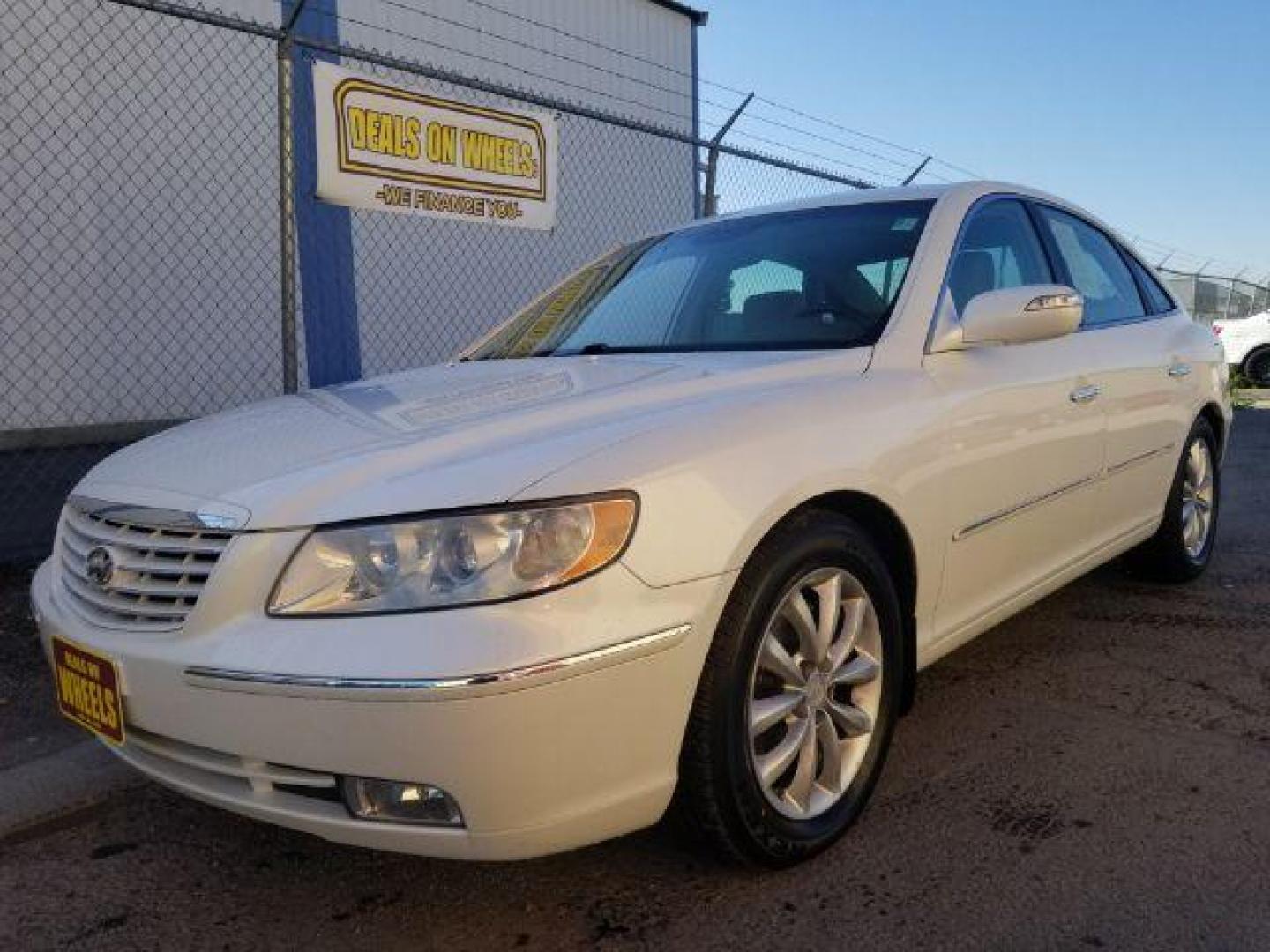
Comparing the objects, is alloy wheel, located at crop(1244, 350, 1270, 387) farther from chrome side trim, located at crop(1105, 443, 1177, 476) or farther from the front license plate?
the front license plate

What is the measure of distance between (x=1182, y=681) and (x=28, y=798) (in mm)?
3303

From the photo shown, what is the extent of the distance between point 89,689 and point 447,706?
0.90m

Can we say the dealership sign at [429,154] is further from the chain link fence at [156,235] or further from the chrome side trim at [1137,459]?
the chrome side trim at [1137,459]

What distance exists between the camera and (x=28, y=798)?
2.66m

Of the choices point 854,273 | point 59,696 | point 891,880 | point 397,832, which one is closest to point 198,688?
point 397,832

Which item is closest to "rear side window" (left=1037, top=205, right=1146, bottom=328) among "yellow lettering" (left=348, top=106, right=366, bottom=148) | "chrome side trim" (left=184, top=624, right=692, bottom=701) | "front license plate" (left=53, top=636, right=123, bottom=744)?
"chrome side trim" (left=184, top=624, right=692, bottom=701)

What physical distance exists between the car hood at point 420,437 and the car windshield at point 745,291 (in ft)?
0.69

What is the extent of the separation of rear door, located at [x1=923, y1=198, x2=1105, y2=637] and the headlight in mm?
1147

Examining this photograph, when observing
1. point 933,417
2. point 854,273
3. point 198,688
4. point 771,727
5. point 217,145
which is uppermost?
point 217,145

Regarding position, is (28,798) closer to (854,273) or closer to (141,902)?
(141,902)

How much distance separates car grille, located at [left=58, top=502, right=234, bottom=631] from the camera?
1930 millimetres

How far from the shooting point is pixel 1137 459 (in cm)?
366

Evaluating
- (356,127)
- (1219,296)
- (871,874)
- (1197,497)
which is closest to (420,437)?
(871,874)

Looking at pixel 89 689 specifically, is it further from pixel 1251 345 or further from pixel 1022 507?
pixel 1251 345
